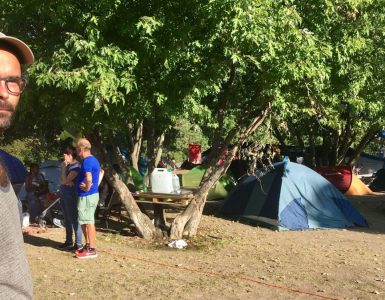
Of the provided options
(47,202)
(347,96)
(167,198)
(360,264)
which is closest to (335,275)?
(360,264)

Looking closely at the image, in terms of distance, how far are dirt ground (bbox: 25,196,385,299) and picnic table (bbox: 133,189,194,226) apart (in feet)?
2.20

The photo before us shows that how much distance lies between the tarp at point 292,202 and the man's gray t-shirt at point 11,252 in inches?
394

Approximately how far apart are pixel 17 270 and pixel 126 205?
8158 millimetres

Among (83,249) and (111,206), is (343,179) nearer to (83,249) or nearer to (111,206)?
(111,206)

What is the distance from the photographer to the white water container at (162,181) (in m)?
9.42

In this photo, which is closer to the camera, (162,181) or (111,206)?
(162,181)

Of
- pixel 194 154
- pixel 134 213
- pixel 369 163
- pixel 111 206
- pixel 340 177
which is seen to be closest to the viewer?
pixel 134 213

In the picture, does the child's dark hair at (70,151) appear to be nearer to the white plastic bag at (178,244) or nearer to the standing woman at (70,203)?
the standing woman at (70,203)

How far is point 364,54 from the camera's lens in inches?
396

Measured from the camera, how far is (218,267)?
7496mm

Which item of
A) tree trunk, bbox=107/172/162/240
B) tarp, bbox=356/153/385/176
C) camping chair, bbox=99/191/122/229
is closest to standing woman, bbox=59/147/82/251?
tree trunk, bbox=107/172/162/240

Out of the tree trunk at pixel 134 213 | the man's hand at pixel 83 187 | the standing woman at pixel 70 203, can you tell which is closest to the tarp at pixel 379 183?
the tree trunk at pixel 134 213

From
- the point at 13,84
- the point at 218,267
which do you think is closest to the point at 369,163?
the point at 218,267

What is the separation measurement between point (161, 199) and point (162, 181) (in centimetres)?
32
